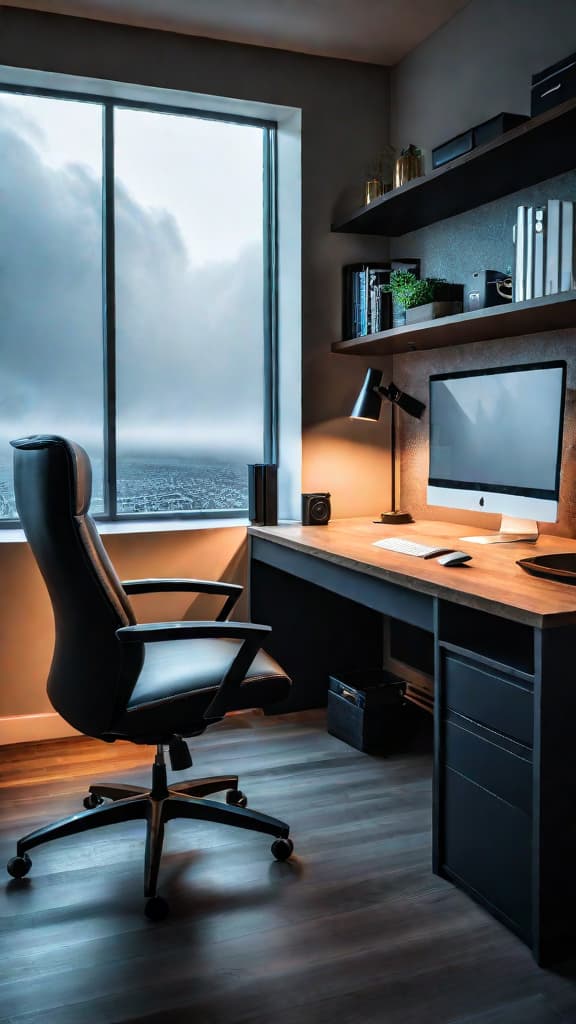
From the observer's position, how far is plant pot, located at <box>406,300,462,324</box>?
2.84 m

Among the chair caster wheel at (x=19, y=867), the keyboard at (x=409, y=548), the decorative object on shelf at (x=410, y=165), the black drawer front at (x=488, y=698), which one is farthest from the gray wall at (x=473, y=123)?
the chair caster wheel at (x=19, y=867)

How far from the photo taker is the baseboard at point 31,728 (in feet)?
10.2

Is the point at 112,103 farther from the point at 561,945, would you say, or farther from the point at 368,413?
the point at 561,945

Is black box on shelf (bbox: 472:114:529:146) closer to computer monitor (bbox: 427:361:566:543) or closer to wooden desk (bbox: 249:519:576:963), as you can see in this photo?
computer monitor (bbox: 427:361:566:543)

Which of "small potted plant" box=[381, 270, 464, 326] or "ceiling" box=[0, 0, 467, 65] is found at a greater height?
"ceiling" box=[0, 0, 467, 65]

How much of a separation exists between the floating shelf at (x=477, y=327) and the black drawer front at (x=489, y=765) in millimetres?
1119

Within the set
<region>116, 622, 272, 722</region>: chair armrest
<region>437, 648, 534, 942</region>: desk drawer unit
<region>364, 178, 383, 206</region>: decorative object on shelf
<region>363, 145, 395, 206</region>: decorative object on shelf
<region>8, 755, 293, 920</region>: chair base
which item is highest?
<region>363, 145, 395, 206</region>: decorative object on shelf

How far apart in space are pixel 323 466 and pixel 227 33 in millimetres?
1718

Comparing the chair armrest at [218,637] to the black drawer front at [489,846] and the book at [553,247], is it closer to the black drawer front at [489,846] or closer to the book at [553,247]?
the black drawer front at [489,846]

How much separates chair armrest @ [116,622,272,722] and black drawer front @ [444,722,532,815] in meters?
0.52

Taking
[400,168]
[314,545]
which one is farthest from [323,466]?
[400,168]

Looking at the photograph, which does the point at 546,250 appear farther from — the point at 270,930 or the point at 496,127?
the point at 270,930

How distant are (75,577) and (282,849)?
2.90 ft

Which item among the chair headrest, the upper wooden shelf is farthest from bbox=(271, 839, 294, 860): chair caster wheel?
the upper wooden shelf
